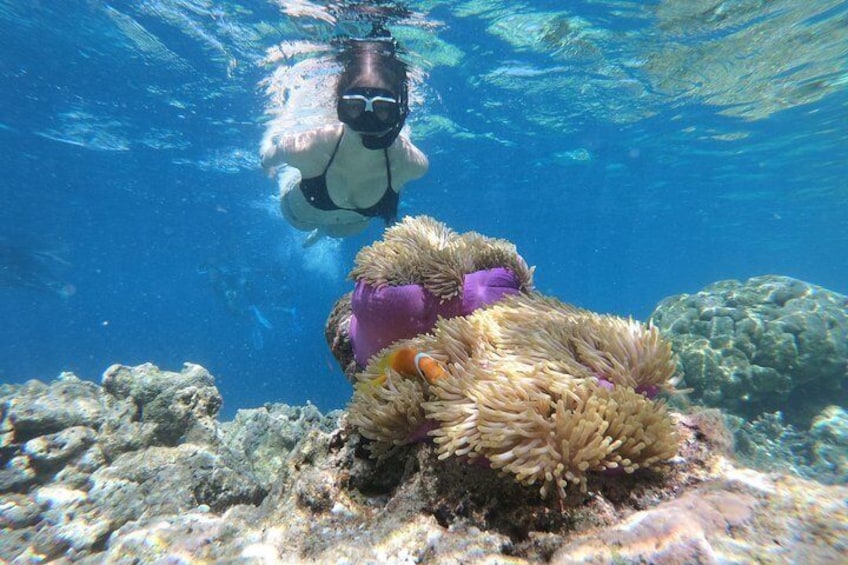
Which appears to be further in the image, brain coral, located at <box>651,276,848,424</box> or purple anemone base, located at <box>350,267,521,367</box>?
brain coral, located at <box>651,276,848,424</box>

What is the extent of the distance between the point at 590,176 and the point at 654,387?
1086 inches

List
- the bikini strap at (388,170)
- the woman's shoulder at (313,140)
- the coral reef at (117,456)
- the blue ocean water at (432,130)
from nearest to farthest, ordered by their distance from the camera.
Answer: the coral reef at (117,456) → the woman's shoulder at (313,140) → the bikini strap at (388,170) → the blue ocean water at (432,130)

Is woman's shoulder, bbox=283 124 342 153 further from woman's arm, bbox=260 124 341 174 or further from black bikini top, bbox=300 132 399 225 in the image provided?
black bikini top, bbox=300 132 399 225

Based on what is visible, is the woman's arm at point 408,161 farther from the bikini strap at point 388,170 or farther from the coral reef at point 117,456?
the coral reef at point 117,456

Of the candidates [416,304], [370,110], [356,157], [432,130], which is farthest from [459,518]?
[432,130]

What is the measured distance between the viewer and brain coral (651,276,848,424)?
610cm

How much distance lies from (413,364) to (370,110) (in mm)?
4781

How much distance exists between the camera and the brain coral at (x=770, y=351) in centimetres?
610

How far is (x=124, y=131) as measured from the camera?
57.9 ft

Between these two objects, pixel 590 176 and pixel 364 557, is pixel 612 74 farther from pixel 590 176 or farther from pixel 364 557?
pixel 364 557

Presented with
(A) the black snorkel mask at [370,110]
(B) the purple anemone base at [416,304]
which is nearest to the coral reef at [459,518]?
(B) the purple anemone base at [416,304]

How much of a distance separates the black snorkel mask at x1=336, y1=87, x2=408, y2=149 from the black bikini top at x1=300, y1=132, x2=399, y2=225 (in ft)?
2.29

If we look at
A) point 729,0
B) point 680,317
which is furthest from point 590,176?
point 680,317

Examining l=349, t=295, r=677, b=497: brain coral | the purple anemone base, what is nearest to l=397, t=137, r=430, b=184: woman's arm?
the purple anemone base
